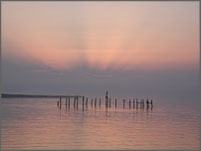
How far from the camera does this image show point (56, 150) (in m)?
18.0

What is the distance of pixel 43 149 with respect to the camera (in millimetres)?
17609

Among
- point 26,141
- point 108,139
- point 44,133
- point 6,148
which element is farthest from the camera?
point 44,133

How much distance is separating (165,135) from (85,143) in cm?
706

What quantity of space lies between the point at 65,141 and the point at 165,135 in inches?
301

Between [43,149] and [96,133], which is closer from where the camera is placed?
[43,149]

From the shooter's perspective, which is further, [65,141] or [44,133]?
[44,133]

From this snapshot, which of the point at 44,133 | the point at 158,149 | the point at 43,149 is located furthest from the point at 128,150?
the point at 44,133

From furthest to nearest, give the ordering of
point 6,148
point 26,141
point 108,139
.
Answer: point 108,139 < point 26,141 < point 6,148

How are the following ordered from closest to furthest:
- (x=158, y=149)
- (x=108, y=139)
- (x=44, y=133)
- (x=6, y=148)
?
(x=6, y=148)
(x=158, y=149)
(x=108, y=139)
(x=44, y=133)

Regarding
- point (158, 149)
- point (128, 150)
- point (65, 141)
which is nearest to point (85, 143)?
point (65, 141)

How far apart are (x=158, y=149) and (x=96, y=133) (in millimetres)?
6728

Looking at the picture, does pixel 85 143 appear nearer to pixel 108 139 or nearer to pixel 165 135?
pixel 108 139

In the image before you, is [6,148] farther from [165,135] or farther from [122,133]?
[165,135]

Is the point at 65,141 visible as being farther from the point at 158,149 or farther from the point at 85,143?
the point at 158,149
